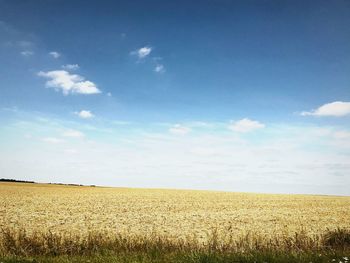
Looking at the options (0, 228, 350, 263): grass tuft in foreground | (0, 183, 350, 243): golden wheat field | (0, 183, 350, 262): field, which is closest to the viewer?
(0, 228, 350, 263): grass tuft in foreground

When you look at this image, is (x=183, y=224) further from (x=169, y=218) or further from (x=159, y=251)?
(x=159, y=251)

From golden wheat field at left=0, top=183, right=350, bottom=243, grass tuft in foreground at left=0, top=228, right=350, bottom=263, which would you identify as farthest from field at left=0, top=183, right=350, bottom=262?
grass tuft in foreground at left=0, top=228, right=350, bottom=263

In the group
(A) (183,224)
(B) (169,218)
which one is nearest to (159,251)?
(A) (183,224)

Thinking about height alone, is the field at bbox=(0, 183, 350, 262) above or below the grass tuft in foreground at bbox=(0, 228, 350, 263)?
below

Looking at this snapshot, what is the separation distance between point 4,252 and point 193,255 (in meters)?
6.60

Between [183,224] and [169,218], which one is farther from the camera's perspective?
[169,218]

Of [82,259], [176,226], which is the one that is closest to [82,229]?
[176,226]

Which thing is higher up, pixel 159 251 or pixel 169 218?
pixel 159 251

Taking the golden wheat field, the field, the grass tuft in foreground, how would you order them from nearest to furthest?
the grass tuft in foreground
the field
the golden wheat field

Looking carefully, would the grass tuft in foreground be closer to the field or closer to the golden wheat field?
the field

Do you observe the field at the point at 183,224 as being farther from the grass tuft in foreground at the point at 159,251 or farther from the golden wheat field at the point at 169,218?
the grass tuft in foreground at the point at 159,251

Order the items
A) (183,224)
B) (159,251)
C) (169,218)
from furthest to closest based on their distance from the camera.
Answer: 1. (169,218)
2. (183,224)
3. (159,251)

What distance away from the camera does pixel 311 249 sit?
43.7ft

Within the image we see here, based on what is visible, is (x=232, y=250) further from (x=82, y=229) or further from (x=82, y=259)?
(x=82, y=229)
